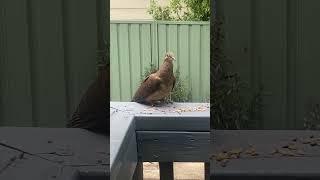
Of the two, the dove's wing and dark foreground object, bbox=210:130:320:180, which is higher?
the dove's wing

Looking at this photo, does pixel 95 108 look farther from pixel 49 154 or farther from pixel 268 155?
pixel 268 155

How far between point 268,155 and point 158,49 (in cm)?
36

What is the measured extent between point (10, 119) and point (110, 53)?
1.01 ft

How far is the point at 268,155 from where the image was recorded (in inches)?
49.1

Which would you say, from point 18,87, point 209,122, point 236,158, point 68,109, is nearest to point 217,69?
point 209,122

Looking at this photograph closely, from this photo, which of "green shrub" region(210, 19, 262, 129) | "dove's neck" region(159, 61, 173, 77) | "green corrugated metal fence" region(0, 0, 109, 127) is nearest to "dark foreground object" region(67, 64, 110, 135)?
"green corrugated metal fence" region(0, 0, 109, 127)

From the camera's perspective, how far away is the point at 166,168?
1.27 meters

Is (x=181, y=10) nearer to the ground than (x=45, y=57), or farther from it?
farther from it

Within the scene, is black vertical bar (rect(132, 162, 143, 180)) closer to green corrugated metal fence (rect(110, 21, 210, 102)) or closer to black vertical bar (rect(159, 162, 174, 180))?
black vertical bar (rect(159, 162, 174, 180))

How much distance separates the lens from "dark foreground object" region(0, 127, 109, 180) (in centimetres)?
128

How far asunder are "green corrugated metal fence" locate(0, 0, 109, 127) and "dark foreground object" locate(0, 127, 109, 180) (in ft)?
0.09

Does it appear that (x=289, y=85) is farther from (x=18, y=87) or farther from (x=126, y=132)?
(x=18, y=87)

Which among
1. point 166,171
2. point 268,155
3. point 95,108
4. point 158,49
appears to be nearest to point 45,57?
point 95,108

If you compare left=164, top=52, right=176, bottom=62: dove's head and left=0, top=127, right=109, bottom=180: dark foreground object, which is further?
left=0, top=127, right=109, bottom=180: dark foreground object
